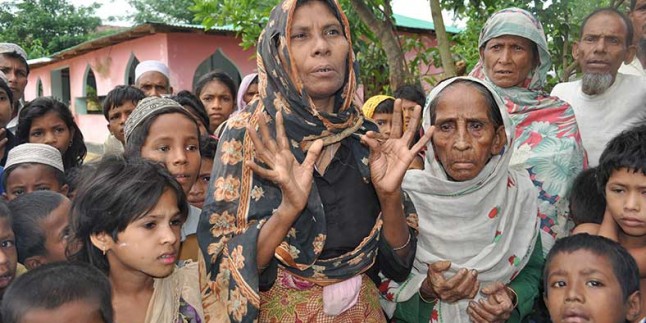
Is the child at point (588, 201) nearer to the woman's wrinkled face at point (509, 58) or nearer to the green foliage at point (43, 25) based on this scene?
the woman's wrinkled face at point (509, 58)

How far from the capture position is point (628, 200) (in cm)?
261

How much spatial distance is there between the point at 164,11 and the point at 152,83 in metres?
37.2

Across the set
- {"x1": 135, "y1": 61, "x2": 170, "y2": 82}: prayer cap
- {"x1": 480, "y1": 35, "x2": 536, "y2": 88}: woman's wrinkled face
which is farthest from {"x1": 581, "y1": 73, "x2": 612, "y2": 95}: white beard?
{"x1": 135, "y1": 61, "x2": 170, "y2": 82}: prayer cap

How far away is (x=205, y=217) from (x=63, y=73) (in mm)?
25414

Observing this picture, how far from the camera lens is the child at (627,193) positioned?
2576 millimetres

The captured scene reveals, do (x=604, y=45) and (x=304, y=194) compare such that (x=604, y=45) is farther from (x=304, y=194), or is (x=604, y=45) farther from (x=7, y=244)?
(x=7, y=244)

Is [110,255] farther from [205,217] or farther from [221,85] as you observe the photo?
[221,85]

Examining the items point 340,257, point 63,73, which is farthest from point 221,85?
point 63,73

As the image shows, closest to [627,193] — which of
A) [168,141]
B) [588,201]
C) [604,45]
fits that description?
[588,201]

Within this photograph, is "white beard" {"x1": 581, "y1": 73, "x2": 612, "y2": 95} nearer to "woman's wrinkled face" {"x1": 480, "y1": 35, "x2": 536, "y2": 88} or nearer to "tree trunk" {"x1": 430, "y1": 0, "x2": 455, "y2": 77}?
"woman's wrinkled face" {"x1": 480, "y1": 35, "x2": 536, "y2": 88}

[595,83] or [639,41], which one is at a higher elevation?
[639,41]

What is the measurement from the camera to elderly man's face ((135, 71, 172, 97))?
5.57m

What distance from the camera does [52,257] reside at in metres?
2.88

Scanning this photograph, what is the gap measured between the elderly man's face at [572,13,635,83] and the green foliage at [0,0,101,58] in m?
29.4
